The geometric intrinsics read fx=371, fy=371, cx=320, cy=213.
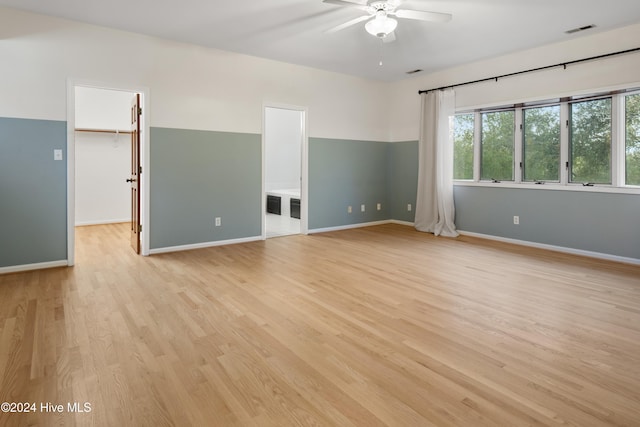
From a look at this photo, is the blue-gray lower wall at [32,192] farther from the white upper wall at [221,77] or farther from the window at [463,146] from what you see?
the window at [463,146]

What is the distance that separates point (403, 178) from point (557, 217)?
282cm

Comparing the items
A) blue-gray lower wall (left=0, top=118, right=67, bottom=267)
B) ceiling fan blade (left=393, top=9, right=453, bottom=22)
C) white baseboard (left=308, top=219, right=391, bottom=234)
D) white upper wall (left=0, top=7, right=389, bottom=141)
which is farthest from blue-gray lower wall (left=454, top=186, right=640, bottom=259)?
blue-gray lower wall (left=0, top=118, right=67, bottom=267)

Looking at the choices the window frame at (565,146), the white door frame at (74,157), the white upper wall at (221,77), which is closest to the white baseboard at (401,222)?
the window frame at (565,146)

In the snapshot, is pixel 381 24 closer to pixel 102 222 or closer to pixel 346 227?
pixel 346 227

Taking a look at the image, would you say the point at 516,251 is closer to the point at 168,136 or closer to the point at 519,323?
the point at 519,323

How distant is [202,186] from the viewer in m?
5.27

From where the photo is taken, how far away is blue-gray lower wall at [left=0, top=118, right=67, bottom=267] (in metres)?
3.96

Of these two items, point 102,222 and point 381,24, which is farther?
point 102,222

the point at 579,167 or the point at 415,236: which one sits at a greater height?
the point at 579,167

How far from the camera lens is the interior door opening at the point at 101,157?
7000 mm

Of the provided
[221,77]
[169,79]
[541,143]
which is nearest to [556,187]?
[541,143]

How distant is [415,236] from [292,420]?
4909 mm

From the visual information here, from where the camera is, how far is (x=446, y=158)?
629cm

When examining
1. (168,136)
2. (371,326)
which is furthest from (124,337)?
(168,136)
